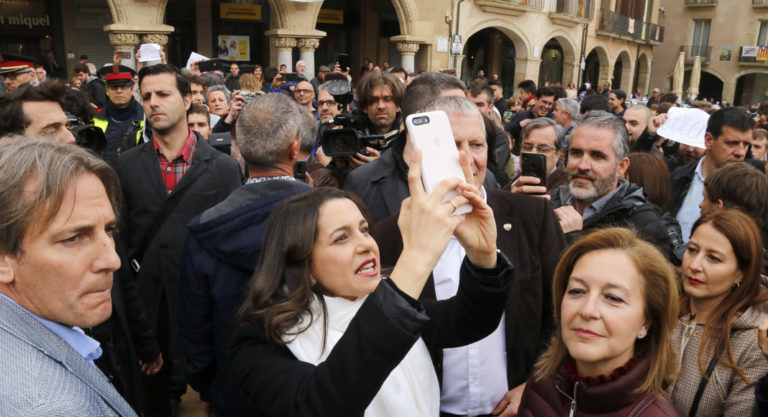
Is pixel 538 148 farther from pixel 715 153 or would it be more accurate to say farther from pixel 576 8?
pixel 576 8

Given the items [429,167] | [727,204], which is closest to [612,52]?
[727,204]

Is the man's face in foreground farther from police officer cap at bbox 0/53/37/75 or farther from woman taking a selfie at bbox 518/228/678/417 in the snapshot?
police officer cap at bbox 0/53/37/75

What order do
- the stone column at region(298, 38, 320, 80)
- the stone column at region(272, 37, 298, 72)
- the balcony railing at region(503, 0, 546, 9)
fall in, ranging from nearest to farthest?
the stone column at region(272, 37, 298, 72), the stone column at region(298, 38, 320, 80), the balcony railing at region(503, 0, 546, 9)

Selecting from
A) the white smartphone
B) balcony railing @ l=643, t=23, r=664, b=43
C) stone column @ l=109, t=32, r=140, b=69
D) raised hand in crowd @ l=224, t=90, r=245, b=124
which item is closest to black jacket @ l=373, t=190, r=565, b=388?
the white smartphone

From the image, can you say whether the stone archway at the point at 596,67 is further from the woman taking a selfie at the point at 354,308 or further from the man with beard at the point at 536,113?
the woman taking a selfie at the point at 354,308

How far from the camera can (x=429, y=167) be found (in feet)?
4.25

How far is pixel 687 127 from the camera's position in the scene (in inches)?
190

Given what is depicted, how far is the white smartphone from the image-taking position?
50.7 inches

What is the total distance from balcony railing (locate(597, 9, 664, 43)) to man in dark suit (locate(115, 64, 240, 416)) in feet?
80.0

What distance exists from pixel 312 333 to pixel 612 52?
2807cm

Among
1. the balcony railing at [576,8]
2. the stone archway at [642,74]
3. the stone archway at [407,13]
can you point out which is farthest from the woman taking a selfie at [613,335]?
the stone archway at [642,74]

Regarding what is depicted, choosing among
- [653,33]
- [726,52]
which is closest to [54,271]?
[653,33]

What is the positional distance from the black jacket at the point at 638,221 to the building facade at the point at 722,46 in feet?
110

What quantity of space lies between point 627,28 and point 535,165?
27.9 metres
